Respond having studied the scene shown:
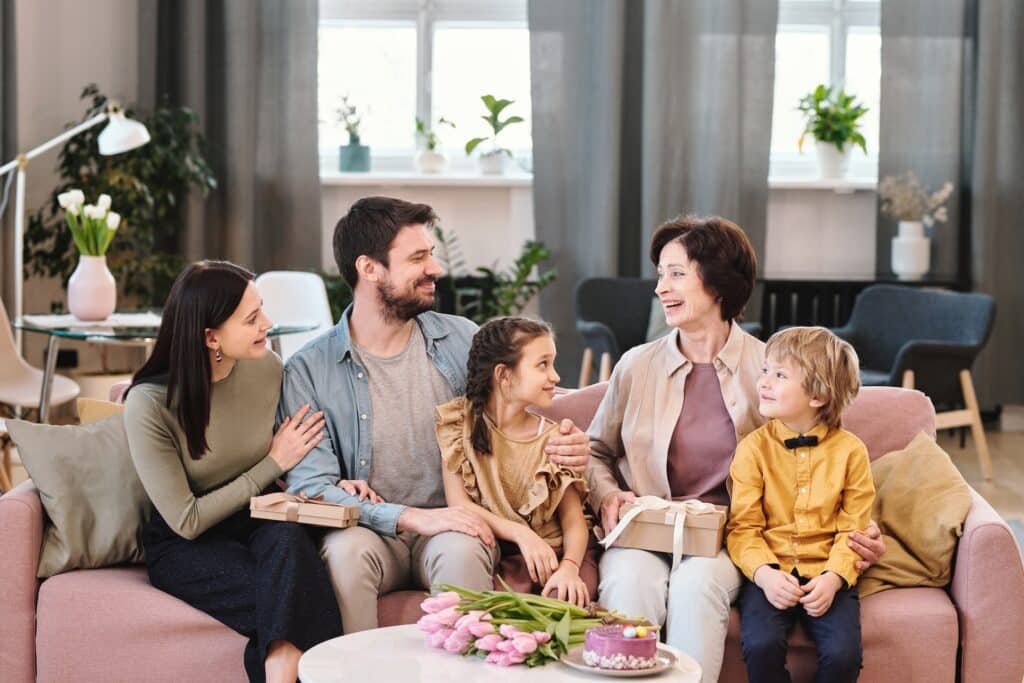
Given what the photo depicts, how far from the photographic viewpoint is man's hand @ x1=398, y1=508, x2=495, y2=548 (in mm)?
2777

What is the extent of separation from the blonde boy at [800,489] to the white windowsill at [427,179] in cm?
420

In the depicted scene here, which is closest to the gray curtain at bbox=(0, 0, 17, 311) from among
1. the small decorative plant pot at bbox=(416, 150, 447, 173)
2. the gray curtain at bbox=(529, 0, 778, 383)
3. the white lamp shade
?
the white lamp shade

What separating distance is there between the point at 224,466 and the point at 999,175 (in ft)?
16.5

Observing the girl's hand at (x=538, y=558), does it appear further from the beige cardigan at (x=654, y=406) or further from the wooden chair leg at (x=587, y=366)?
the wooden chair leg at (x=587, y=366)

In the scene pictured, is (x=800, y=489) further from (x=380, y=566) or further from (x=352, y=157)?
(x=352, y=157)

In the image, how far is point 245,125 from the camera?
6711 mm

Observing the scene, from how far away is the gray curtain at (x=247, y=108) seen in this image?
6656 millimetres

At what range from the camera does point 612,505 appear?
9.44ft

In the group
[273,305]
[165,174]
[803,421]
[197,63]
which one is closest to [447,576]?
[803,421]

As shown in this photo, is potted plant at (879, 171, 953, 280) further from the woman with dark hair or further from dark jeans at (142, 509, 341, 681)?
dark jeans at (142, 509, 341, 681)

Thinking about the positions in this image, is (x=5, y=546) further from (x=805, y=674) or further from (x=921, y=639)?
(x=921, y=639)

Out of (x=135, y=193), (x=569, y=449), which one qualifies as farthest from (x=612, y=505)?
(x=135, y=193)

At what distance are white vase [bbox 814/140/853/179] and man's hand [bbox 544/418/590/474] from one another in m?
4.33

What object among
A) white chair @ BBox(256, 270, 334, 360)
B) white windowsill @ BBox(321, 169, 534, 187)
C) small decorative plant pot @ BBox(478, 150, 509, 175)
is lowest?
white chair @ BBox(256, 270, 334, 360)
